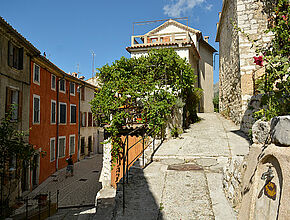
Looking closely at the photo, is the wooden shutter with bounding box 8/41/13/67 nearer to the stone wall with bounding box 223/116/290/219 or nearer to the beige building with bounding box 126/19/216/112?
the beige building with bounding box 126/19/216/112

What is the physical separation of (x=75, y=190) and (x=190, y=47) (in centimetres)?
1102

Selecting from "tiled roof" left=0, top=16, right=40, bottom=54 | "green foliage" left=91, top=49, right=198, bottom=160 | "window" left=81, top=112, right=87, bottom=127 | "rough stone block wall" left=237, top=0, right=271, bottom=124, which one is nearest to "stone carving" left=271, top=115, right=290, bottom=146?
"green foliage" left=91, top=49, right=198, bottom=160

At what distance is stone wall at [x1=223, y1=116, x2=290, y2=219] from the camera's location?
2.17 meters

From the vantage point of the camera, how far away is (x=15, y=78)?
36.1 feet

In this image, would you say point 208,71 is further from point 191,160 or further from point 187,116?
point 191,160

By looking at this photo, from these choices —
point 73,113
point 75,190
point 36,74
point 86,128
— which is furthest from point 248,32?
point 86,128

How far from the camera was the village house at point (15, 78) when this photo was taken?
9.84 m

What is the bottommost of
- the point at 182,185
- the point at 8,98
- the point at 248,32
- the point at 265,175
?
the point at 182,185

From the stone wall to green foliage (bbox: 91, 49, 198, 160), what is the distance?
209 inches

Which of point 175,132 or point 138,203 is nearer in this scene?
point 138,203

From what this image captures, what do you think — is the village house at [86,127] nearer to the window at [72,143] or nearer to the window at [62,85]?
the window at [72,143]

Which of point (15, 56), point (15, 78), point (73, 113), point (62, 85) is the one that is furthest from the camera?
point (73, 113)

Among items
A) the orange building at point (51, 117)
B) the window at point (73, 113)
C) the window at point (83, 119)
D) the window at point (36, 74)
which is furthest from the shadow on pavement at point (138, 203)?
the window at point (83, 119)

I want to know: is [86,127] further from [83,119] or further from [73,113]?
[73,113]
